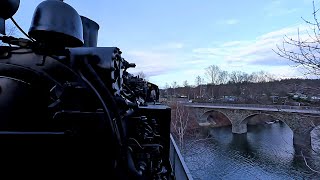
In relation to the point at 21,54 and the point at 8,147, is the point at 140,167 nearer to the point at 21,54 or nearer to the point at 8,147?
the point at 8,147

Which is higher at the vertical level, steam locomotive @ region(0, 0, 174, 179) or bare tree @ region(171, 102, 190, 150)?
steam locomotive @ region(0, 0, 174, 179)

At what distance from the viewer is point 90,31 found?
3748mm

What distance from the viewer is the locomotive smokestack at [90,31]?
3.57m

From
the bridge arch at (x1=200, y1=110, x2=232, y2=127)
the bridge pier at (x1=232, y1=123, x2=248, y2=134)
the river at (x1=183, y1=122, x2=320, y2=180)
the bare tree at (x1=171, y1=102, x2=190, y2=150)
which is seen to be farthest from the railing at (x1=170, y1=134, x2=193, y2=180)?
the bridge arch at (x1=200, y1=110, x2=232, y2=127)

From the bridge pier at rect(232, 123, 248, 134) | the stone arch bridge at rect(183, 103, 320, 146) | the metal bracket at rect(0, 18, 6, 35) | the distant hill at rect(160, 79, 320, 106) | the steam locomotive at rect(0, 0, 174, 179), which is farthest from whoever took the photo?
the bridge pier at rect(232, 123, 248, 134)

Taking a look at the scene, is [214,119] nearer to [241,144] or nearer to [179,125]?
[241,144]

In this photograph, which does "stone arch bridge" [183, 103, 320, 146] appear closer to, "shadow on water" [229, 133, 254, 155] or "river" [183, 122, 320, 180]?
"shadow on water" [229, 133, 254, 155]

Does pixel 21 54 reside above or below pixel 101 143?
above

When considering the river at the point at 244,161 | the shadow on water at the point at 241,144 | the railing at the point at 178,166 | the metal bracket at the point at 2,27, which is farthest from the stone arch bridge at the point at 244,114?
the metal bracket at the point at 2,27

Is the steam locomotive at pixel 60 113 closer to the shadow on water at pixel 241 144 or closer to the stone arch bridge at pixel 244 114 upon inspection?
the shadow on water at pixel 241 144

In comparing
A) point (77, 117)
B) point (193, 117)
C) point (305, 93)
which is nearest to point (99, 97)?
point (77, 117)

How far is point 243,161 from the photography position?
19031 millimetres

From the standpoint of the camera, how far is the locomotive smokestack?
3.57m

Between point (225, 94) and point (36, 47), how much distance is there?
193ft
